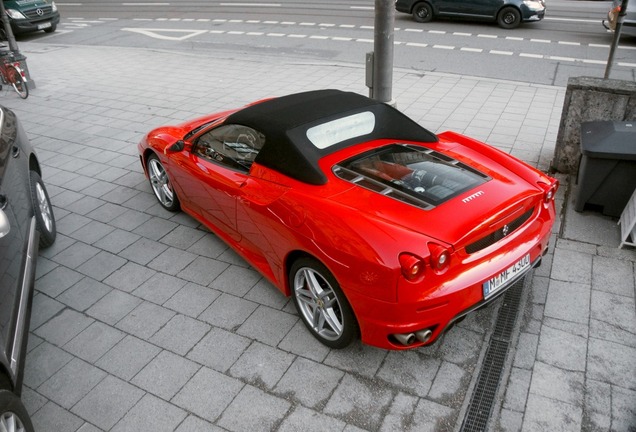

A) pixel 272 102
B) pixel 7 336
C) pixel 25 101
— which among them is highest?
pixel 272 102

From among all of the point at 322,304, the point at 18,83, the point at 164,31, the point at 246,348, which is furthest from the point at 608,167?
the point at 164,31

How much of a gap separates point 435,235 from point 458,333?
104cm

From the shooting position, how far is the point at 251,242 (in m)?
4.05

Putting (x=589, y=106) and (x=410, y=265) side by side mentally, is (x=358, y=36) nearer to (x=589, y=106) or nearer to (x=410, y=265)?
(x=589, y=106)

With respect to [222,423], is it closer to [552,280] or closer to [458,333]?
[458,333]

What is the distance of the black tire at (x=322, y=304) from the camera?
10.7 ft

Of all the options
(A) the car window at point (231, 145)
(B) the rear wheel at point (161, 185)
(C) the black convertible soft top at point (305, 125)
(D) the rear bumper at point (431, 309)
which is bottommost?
(B) the rear wheel at point (161, 185)

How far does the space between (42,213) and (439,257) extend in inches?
151

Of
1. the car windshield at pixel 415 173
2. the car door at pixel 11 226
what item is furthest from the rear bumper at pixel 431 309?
the car door at pixel 11 226

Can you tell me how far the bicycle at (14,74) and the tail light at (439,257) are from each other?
9.95 metres

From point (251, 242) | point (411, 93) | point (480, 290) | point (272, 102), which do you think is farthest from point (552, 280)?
point (411, 93)

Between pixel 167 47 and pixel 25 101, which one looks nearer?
pixel 25 101

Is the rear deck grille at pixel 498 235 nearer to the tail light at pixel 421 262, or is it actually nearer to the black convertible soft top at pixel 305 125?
the tail light at pixel 421 262

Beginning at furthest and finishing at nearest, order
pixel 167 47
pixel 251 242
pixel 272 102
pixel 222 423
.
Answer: pixel 167 47 < pixel 272 102 < pixel 251 242 < pixel 222 423
